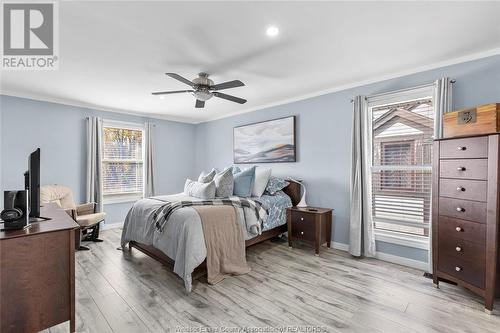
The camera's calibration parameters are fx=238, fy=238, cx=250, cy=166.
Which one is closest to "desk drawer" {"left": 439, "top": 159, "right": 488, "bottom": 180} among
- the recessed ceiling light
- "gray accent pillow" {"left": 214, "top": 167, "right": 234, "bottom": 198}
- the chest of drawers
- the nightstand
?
the chest of drawers

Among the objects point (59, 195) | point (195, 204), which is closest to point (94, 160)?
point (59, 195)

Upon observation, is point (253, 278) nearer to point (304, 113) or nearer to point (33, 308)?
point (33, 308)

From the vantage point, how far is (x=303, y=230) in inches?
137

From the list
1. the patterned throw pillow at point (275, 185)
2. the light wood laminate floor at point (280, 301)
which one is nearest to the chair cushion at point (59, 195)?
the light wood laminate floor at point (280, 301)

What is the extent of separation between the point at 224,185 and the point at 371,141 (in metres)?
2.19

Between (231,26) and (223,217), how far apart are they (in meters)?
1.94

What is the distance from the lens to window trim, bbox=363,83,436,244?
2861 millimetres

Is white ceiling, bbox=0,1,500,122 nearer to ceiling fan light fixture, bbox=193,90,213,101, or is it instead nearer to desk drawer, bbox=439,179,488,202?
ceiling fan light fixture, bbox=193,90,213,101

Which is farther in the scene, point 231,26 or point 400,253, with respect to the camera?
point 400,253

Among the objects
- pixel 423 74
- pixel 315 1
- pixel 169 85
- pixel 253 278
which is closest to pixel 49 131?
pixel 169 85

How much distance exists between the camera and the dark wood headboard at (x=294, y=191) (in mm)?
3964

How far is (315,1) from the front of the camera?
5.64 feet

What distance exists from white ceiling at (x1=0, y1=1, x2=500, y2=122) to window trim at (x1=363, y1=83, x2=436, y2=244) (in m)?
0.27

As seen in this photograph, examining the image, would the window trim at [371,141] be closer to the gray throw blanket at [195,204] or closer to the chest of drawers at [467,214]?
the chest of drawers at [467,214]
